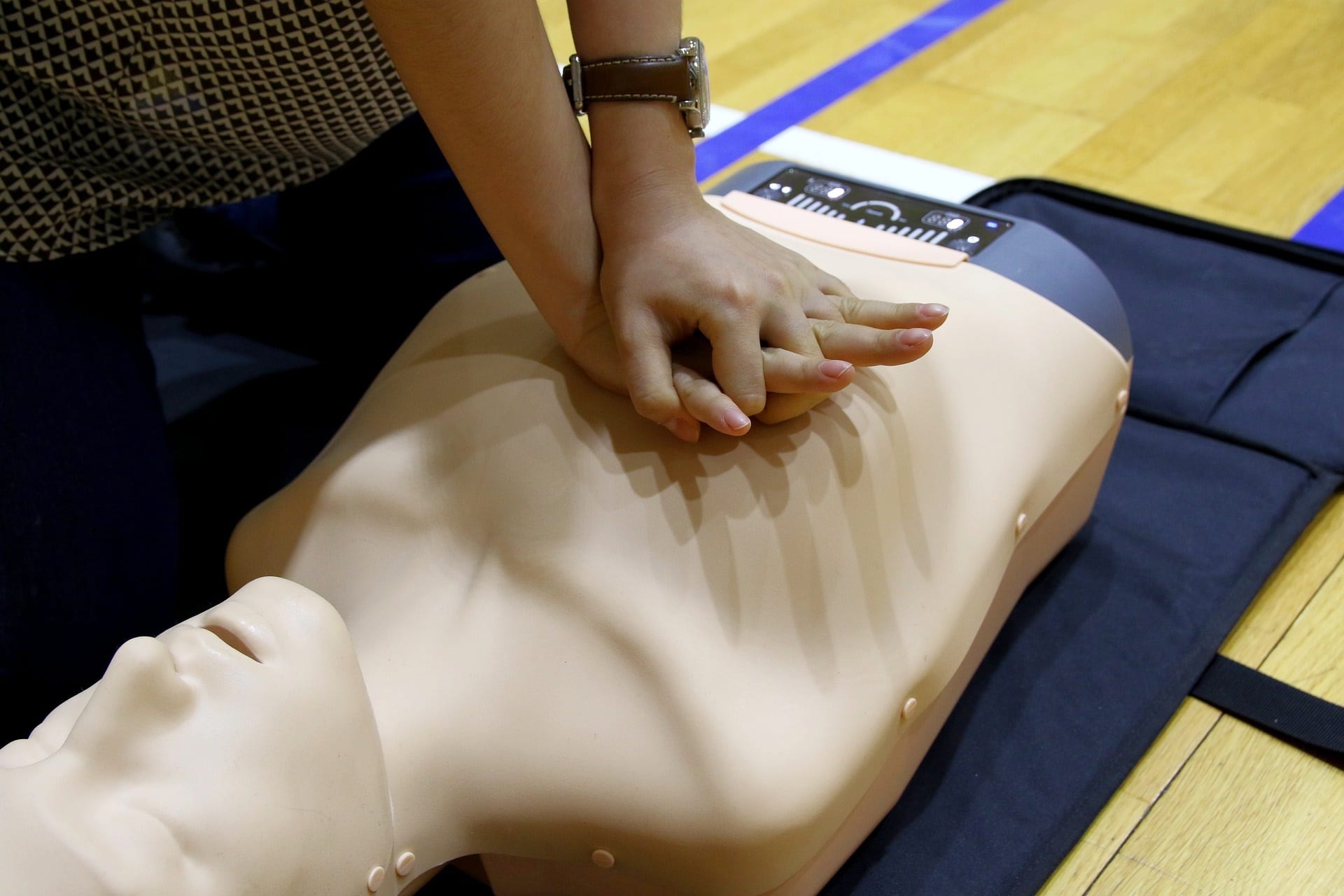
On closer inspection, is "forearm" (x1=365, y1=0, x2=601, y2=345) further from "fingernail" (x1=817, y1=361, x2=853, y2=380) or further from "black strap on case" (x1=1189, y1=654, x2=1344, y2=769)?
"black strap on case" (x1=1189, y1=654, x2=1344, y2=769)

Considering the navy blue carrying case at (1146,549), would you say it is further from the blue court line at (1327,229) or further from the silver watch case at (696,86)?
the silver watch case at (696,86)

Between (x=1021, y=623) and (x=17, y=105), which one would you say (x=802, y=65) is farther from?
(x=17, y=105)

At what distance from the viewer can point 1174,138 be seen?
6.35ft

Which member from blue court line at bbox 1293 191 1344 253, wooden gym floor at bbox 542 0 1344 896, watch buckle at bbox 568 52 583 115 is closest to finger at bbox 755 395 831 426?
watch buckle at bbox 568 52 583 115

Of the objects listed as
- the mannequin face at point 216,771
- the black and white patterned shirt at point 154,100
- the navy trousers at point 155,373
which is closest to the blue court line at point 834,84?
the navy trousers at point 155,373

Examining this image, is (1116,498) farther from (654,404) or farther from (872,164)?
(872,164)

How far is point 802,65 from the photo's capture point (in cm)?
225

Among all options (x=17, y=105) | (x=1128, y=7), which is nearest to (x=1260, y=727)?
(x=17, y=105)

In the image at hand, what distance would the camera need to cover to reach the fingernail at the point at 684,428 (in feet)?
2.82

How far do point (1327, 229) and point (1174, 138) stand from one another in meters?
0.32

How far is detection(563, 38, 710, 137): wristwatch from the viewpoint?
0.92 m

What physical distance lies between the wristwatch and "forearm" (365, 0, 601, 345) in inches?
1.2

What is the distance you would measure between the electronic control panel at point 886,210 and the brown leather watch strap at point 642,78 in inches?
12.7

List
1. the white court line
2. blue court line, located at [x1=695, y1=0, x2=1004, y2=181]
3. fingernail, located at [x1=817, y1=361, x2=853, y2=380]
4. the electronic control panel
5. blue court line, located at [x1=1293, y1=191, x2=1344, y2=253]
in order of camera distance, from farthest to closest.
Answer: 1. blue court line, located at [x1=695, y1=0, x2=1004, y2=181]
2. the white court line
3. blue court line, located at [x1=1293, y1=191, x2=1344, y2=253]
4. the electronic control panel
5. fingernail, located at [x1=817, y1=361, x2=853, y2=380]
